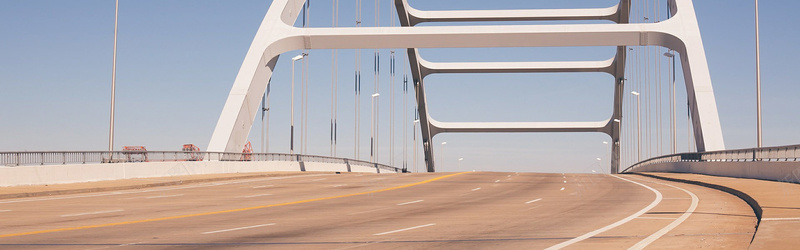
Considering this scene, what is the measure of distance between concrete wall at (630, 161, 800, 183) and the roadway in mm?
4131

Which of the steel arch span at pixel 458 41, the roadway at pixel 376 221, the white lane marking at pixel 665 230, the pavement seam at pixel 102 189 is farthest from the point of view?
the steel arch span at pixel 458 41

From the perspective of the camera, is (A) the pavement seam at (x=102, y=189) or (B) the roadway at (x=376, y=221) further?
(A) the pavement seam at (x=102, y=189)

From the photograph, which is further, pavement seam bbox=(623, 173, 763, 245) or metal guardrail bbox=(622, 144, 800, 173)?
metal guardrail bbox=(622, 144, 800, 173)

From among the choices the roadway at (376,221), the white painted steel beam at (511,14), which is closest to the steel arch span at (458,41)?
the roadway at (376,221)

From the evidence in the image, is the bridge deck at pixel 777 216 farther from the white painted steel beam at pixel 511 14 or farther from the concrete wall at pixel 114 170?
the white painted steel beam at pixel 511 14

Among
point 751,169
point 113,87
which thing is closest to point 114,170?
point 113,87

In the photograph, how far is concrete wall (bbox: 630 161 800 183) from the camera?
26984 mm

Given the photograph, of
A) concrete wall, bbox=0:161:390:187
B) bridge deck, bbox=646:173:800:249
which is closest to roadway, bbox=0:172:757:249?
bridge deck, bbox=646:173:800:249

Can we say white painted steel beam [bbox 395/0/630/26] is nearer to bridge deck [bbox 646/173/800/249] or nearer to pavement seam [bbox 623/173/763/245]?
pavement seam [bbox 623/173/763/245]

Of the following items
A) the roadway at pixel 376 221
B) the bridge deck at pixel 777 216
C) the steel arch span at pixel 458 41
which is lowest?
the roadway at pixel 376 221

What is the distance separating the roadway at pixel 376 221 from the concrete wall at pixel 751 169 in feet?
13.6

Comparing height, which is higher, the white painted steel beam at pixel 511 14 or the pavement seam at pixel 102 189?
the white painted steel beam at pixel 511 14

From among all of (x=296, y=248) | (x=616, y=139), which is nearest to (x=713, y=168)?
(x=296, y=248)

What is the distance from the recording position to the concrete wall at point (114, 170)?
89.5ft
